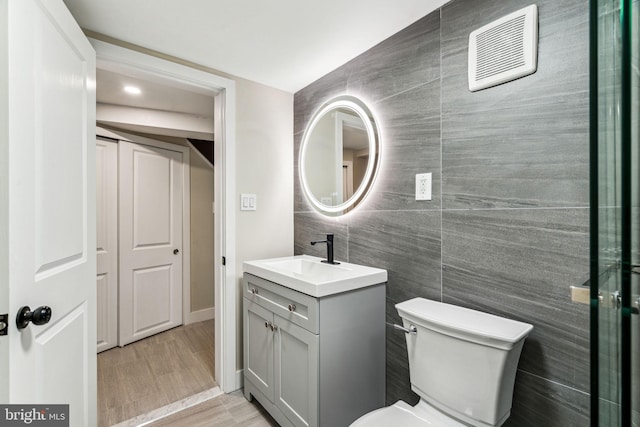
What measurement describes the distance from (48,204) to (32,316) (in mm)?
379

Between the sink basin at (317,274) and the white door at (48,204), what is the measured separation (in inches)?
33.5

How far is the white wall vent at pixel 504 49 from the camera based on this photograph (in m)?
1.03

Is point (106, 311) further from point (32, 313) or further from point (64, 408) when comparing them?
point (32, 313)

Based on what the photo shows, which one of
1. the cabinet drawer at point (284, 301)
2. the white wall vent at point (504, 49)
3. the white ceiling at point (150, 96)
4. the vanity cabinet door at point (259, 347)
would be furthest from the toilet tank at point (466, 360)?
the white ceiling at point (150, 96)

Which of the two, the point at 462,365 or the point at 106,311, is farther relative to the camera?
the point at 106,311

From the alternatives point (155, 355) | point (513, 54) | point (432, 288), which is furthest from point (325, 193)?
point (155, 355)

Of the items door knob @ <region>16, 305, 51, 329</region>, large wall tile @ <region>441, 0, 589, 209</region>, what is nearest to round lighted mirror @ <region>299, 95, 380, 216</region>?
large wall tile @ <region>441, 0, 589, 209</region>

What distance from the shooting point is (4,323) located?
0.75 m

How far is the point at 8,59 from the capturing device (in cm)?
78

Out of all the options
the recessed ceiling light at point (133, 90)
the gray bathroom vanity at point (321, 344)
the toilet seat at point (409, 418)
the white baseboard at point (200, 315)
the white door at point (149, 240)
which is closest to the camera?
the toilet seat at point (409, 418)

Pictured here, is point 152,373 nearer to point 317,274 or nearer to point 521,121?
point 317,274

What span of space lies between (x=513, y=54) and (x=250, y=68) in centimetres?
151

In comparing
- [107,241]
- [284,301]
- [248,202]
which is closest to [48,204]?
[284,301]

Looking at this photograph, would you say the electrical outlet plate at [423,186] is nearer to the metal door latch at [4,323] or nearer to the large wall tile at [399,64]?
the large wall tile at [399,64]
